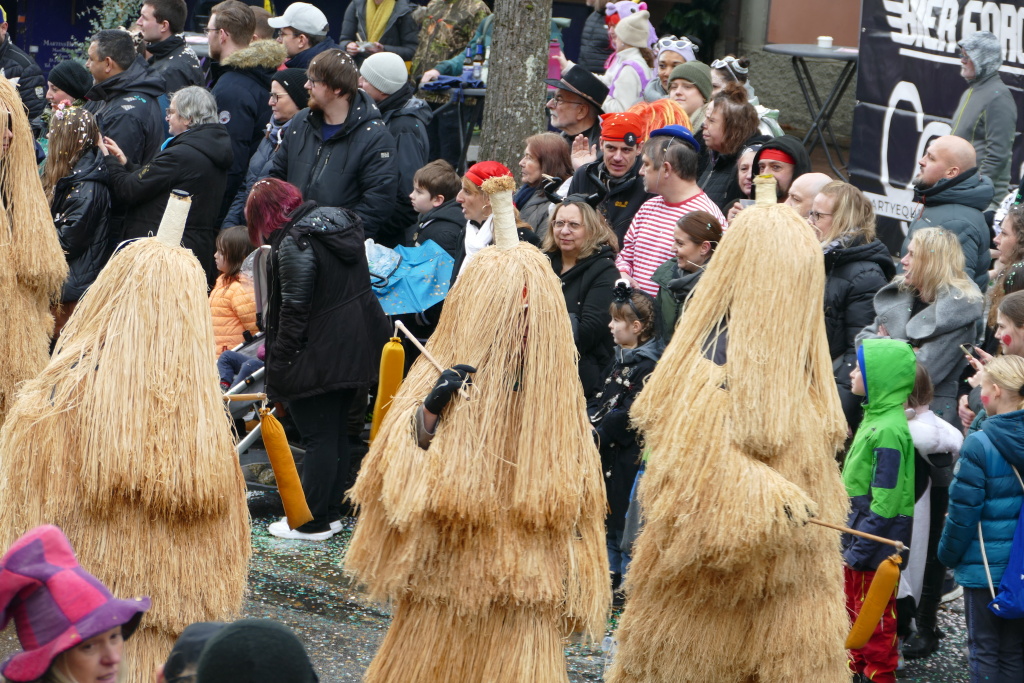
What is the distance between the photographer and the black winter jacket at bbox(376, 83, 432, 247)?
834 cm

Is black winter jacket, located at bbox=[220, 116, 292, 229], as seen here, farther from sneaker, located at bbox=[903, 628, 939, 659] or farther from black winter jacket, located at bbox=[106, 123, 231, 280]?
sneaker, located at bbox=[903, 628, 939, 659]

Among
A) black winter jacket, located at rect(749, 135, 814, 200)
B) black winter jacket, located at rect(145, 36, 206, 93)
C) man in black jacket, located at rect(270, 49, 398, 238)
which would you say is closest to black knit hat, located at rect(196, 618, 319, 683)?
black winter jacket, located at rect(749, 135, 814, 200)

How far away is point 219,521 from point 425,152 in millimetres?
5083

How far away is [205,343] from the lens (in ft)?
13.9

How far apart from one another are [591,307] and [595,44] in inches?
209

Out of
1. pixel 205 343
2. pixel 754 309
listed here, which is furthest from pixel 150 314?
pixel 754 309

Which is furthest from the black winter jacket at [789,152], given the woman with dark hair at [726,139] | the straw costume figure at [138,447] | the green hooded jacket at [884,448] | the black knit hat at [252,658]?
the black knit hat at [252,658]

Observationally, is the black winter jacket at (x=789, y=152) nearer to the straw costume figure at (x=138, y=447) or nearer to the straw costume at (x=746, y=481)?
the straw costume at (x=746, y=481)

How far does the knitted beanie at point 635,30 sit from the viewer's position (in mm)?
9344

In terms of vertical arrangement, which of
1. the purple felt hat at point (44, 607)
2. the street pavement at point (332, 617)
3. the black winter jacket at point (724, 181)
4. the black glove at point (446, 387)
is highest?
the black winter jacket at point (724, 181)

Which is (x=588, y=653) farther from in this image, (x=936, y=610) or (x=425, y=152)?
(x=425, y=152)

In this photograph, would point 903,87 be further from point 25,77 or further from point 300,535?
point 25,77

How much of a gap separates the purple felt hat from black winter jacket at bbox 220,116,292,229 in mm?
5942

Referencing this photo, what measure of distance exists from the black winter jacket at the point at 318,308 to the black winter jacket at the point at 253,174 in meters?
2.25
